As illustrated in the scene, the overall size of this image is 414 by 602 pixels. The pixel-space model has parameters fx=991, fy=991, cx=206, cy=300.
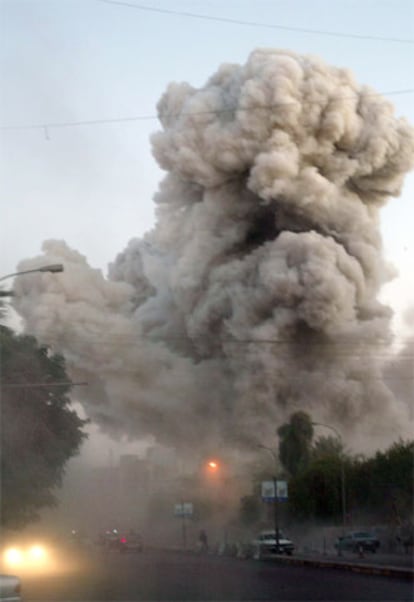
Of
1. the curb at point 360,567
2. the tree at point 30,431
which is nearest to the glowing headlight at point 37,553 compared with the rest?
the tree at point 30,431

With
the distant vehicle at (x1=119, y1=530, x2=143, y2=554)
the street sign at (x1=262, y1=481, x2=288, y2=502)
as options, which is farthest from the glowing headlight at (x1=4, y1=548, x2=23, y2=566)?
the street sign at (x1=262, y1=481, x2=288, y2=502)

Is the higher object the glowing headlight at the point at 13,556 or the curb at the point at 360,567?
the glowing headlight at the point at 13,556

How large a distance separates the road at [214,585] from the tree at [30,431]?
5.27 meters

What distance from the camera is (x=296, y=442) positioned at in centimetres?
6856

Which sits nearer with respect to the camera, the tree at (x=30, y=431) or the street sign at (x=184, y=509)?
the tree at (x=30, y=431)

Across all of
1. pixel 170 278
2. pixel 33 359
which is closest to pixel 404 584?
pixel 33 359

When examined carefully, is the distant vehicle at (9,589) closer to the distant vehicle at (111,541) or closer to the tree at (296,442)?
the distant vehicle at (111,541)

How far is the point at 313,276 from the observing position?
59906 millimetres

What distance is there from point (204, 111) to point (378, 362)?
783 inches

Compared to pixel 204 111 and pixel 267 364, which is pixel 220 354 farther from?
pixel 204 111

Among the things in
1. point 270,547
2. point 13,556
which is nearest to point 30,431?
point 13,556

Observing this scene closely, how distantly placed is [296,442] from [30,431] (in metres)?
32.0

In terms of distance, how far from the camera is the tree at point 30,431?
125 feet

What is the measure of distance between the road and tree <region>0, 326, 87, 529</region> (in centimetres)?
527
